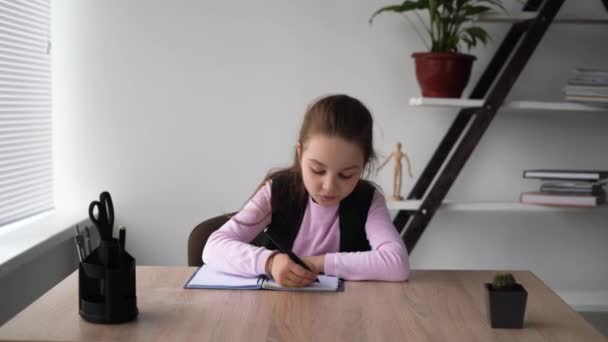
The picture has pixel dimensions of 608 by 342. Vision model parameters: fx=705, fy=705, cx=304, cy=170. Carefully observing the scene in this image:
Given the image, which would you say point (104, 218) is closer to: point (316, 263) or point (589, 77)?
point (316, 263)

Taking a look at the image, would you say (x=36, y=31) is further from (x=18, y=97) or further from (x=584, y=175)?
(x=584, y=175)

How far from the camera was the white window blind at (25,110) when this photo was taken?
2.59 m

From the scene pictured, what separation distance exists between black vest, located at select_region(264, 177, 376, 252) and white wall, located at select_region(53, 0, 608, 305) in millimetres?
1213

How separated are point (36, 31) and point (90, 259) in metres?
1.87

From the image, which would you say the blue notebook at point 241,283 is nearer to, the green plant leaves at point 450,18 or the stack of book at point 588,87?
the green plant leaves at point 450,18

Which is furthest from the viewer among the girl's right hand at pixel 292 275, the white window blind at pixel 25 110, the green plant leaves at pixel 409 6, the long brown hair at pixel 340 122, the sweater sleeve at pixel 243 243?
the green plant leaves at pixel 409 6

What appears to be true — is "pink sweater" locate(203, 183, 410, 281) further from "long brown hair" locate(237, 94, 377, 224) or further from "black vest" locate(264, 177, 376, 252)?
"long brown hair" locate(237, 94, 377, 224)

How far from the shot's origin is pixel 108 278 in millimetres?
1311

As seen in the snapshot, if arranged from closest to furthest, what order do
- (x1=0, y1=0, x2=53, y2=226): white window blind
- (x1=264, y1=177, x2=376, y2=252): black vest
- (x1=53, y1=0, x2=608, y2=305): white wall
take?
(x1=264, y1=177, x2=376, y2=252): black vest
(x1=0, y1=0, x2=53, y2=226): white window blind
(x1=53, y1=0, x2=608, y2=305): white wall

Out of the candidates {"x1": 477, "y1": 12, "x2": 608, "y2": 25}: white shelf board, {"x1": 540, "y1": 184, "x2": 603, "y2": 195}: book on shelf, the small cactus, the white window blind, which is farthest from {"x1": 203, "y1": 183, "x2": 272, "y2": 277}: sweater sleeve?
{"x1": 540, "y1": 184, "x2": 603, "y2": 195}: book on shelf

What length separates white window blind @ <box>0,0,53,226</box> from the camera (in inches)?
102

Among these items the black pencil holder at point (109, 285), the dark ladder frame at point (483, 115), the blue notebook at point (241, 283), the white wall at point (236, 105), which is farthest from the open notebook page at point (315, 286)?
the white wall at point (236, 105)

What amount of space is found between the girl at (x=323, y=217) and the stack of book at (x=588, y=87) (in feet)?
4.45

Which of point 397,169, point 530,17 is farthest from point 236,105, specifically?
point 530,17
